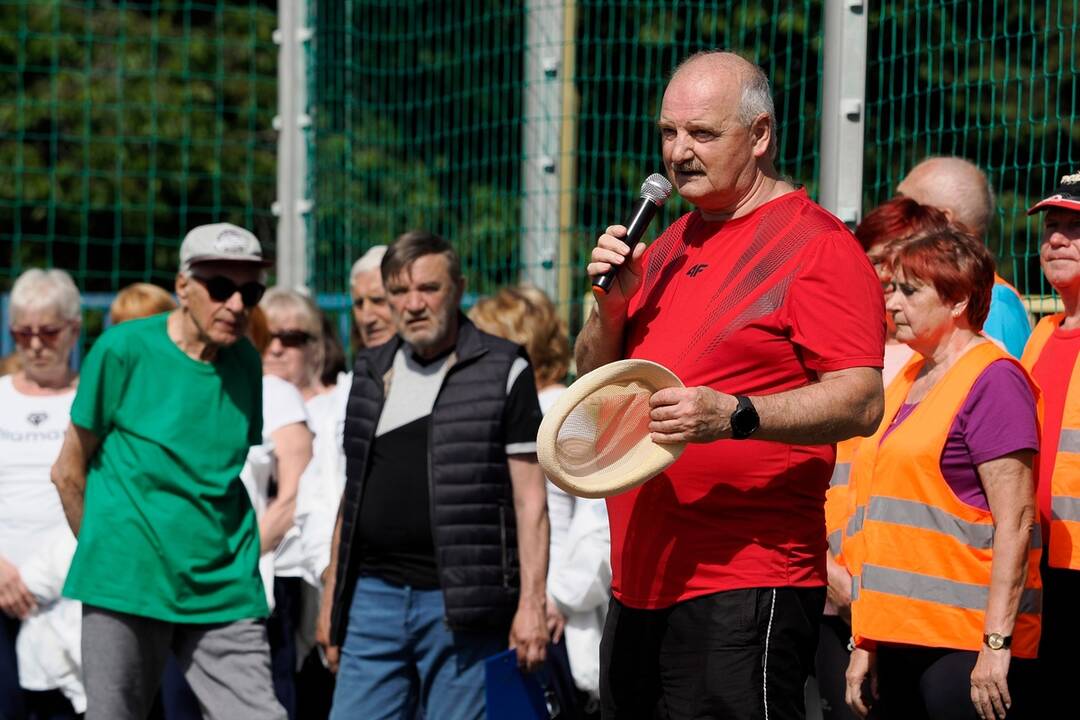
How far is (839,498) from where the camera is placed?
4.73m

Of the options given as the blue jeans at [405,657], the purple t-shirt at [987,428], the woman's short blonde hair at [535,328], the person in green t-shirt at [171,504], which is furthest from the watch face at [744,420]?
the woman's short blonde hair at [535,328]

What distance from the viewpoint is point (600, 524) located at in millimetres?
5465

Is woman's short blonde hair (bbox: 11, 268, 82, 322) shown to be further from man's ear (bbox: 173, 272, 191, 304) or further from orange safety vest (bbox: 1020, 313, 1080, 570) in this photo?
orange safety vest (bbox: 1020, 313, 1080, 570)

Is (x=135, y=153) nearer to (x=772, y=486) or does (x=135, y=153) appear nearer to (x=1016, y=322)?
(x=1016, y=322)

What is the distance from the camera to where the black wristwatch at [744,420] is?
10.1 ft

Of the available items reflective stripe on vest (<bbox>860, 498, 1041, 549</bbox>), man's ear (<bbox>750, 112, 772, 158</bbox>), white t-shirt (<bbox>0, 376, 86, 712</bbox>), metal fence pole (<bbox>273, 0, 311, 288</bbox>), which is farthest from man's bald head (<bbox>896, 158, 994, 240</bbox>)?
metal fence pole (<bbox>273, 0, 311, 288</bbox>)

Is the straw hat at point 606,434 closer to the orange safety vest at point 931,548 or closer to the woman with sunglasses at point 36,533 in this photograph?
the orange safety vest at point 931,548

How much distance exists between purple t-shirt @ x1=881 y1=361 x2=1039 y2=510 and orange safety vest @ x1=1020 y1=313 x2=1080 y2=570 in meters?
0.32

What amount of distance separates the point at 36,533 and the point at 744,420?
3.81 meters

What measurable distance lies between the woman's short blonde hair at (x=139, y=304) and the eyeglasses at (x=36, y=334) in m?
0.28

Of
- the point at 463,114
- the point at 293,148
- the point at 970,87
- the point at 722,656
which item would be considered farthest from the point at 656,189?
the point at 463,114

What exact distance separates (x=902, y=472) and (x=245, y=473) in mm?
2784

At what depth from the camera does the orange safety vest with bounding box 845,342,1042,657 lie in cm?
394

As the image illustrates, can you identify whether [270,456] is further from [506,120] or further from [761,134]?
[761,134]
